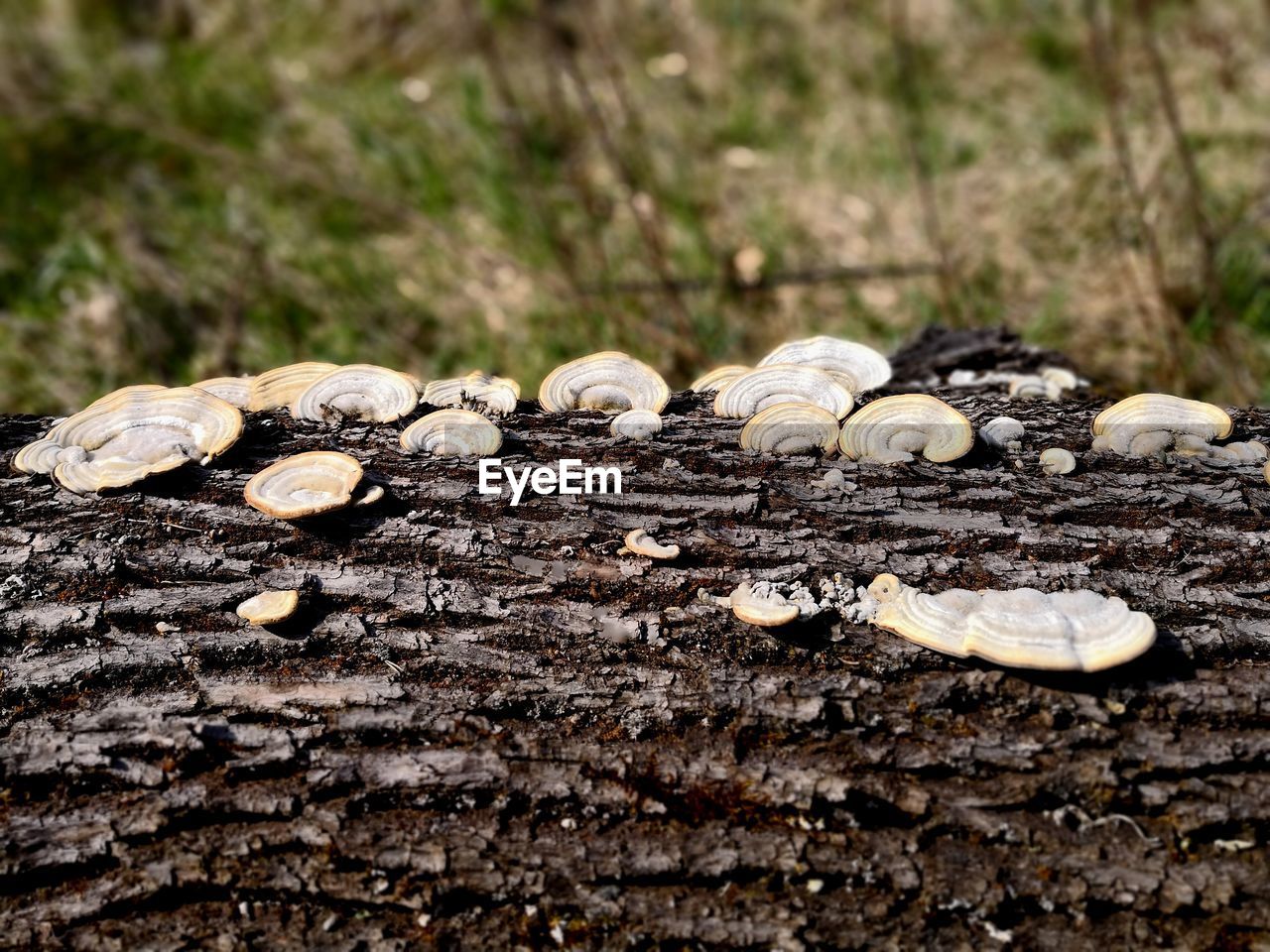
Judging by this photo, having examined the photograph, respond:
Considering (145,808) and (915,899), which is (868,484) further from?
(145,808)

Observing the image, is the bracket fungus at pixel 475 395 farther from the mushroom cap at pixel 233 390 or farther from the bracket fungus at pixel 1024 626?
the bracket fungus at pixel 1024 626

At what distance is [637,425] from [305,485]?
877mm

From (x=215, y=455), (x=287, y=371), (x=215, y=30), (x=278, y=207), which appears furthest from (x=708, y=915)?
(x=215, y=30)

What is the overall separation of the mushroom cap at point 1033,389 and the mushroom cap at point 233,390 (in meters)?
2.32

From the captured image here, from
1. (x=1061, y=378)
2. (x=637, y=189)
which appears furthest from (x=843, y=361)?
(x=637, y=189)

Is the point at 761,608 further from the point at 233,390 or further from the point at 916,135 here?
the point at 916,135

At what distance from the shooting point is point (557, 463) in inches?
92.1

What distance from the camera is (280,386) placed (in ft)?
8.18

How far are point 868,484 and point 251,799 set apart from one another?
5.41 feet

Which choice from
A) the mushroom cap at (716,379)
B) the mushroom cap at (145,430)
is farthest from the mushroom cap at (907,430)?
the mushroom cap at (145,430)

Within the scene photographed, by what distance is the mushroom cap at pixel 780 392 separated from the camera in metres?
2.38

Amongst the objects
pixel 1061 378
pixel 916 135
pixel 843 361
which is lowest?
pixel 843 361

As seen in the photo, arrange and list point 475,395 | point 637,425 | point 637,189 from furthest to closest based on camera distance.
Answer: point 637,189 < point 475,395 < point 637,425

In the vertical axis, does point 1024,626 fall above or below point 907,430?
below
